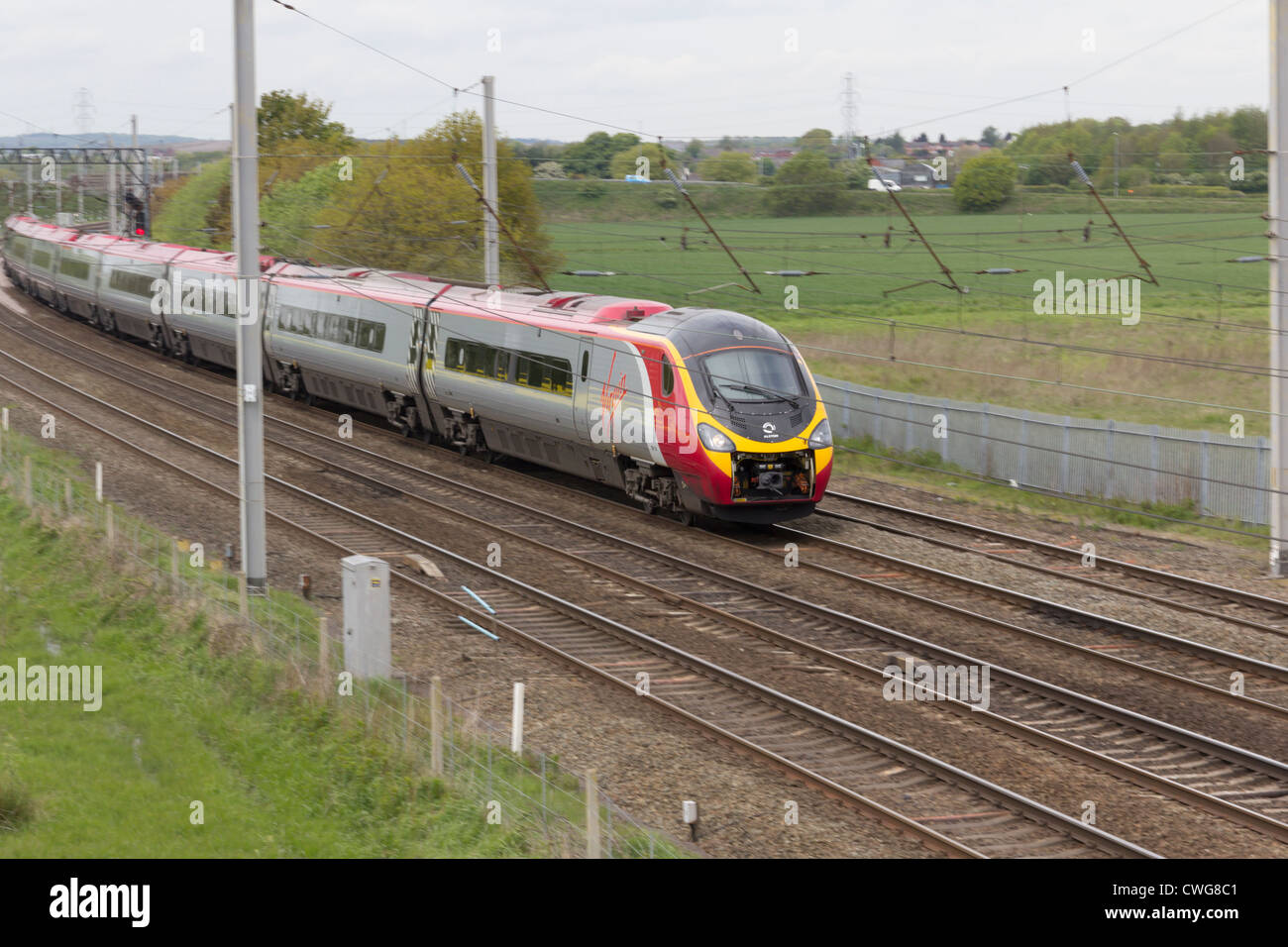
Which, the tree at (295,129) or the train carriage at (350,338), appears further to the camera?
the tree at (295,129)

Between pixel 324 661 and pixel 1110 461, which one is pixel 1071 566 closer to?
pixel 1110 461

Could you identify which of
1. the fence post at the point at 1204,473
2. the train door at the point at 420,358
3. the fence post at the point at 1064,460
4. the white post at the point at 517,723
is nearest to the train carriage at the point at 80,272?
the train door at the point at 420,358

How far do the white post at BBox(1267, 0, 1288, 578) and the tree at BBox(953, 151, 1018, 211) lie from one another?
30.8 meters

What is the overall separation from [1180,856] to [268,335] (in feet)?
100

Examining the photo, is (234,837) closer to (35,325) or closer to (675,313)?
(675,313)

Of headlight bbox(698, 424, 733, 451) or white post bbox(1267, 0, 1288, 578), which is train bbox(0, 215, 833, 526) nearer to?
headlight bbox(698, 424, 733, 451)

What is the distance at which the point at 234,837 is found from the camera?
1159 centimetres

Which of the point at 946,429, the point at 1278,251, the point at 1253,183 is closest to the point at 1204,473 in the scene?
the point at 1278,251

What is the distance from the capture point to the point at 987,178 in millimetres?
54812

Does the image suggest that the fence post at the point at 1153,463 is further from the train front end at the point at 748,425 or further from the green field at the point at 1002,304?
the train front end at the point at 748,425

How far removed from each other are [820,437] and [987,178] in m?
36.6

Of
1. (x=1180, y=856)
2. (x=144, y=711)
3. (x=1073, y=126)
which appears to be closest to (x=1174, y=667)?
(x=1180, y=856)

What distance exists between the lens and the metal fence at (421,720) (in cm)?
1102

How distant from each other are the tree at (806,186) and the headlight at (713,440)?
20.1 metres
